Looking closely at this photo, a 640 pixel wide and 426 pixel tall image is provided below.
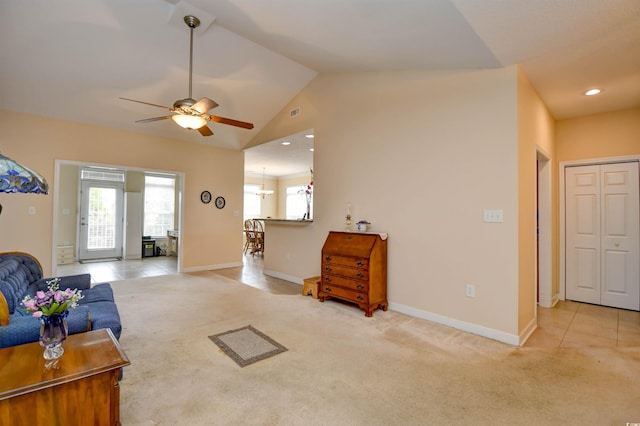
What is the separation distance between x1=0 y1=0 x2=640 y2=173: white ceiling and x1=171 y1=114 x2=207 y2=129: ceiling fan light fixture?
3.61ft

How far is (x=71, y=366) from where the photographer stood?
142cm

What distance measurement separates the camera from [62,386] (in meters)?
1.35

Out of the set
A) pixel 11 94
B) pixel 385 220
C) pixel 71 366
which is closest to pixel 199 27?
pixel 11 94

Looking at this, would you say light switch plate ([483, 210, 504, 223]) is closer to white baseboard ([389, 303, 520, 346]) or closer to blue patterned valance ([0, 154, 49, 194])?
white baseboard ([389, 303, 520, 346])

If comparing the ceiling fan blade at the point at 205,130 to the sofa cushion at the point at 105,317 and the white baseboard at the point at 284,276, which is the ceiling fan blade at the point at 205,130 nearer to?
the sofa cushion at the point at 105,317

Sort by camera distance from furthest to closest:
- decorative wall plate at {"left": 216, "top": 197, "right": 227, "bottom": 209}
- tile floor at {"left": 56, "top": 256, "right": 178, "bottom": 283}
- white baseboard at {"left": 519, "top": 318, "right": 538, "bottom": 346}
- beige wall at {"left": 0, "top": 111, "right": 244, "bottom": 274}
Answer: decorative wall plate at {"left": 216, "top": 197, "right": 227, "bottom": 209} → tile floor at {"left": 56, "top": 256, "right": 178, "bottom": 283} → beige wall at {"left": 0, "top": 111, "right": 244, "bottom": 274} → white baseboard at {"left": 519, "top": 318, "right": 538, "bottom": 346}

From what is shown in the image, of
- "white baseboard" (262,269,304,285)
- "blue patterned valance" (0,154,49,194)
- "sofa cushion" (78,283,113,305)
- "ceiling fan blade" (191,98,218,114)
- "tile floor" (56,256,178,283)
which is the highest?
"ceiling fan blade" (191,98,218,114)

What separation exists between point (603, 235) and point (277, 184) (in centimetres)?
920

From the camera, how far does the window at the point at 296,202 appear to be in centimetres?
1038

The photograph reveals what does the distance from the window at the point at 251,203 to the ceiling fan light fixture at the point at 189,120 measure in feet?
24.3

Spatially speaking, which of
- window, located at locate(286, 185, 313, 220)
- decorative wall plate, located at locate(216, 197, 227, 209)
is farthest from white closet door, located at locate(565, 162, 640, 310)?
window, located at locate(286, 185, 313, 220)

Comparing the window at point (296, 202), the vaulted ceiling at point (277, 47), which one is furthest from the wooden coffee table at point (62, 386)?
the window at point (296, 202)

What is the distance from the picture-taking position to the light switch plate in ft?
9.56

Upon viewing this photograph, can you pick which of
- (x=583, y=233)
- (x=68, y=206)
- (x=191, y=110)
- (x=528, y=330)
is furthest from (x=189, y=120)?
(x=68, y=206)
